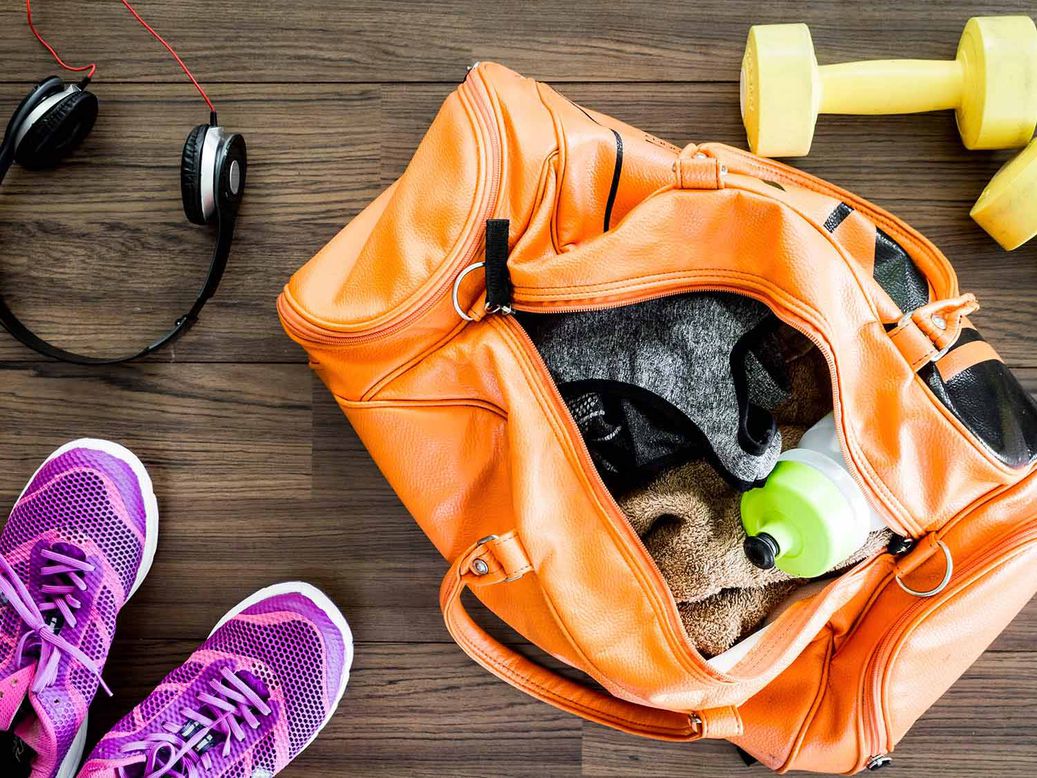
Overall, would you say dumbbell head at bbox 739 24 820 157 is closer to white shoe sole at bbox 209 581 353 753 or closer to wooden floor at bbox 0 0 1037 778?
wooden floor at bbox 0 0 1037 778

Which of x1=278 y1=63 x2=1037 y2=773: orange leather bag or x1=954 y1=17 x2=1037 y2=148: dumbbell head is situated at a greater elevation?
x1=954 y1=17 x2=1037 y2=148: dumbbell head

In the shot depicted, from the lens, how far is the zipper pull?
577 mm

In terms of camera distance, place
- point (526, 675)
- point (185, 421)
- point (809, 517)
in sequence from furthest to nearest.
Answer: point (185, 421) → point (526, 675) → point (809, 517)

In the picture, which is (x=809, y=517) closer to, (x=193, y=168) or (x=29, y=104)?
(x=193, y=168)

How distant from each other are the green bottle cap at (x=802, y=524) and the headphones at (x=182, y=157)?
0.53 m

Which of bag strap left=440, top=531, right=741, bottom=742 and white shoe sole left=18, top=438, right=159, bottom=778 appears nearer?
bag strap left=440, top=531, right=741, bottom=742

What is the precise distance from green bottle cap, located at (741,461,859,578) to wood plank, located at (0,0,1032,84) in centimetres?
42

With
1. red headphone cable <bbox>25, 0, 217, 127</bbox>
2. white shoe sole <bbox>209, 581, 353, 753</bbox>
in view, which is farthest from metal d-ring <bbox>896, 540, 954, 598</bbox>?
red headphone cable <bbox>25, 0, 217, 127</bbox>

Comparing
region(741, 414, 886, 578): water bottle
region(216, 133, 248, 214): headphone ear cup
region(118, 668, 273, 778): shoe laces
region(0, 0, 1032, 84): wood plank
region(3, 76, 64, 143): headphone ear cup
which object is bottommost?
region(118, 668, 273, 778): shoe laces

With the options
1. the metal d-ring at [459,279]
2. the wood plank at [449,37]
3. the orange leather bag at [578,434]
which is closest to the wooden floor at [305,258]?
the wood plank at [449,37]

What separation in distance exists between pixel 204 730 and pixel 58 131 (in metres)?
0.58

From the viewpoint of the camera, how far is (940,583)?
58 centimetres

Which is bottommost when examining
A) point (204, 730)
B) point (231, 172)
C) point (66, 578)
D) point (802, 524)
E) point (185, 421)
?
point (204, 730)

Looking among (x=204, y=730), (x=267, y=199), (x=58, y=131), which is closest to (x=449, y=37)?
(x=267, y=199)
